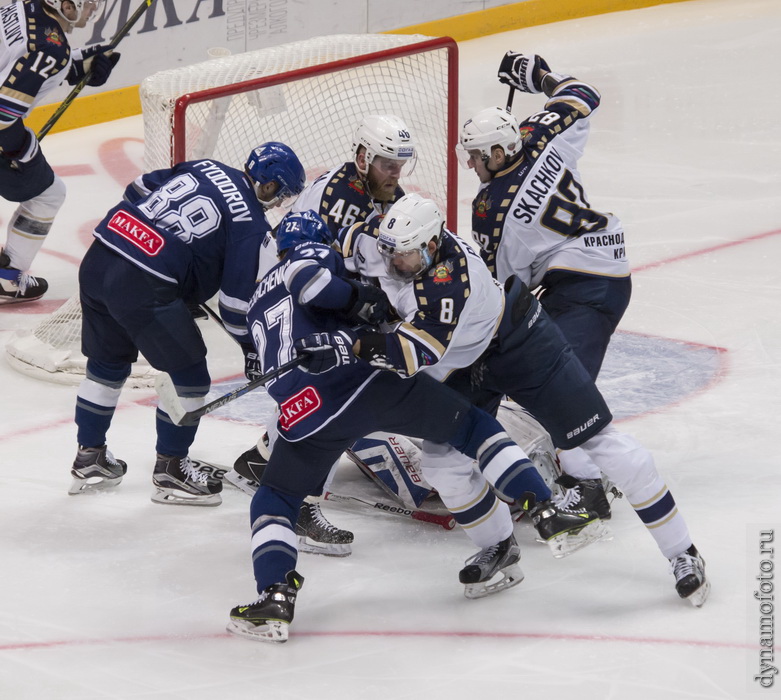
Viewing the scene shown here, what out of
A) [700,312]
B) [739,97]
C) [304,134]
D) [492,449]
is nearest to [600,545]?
[492,449]

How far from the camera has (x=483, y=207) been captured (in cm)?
380

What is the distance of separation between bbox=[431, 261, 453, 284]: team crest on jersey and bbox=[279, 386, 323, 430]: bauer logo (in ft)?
1.26

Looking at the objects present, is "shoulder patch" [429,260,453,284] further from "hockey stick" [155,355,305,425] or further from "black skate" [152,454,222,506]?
"black skate" [152,454,222,506]

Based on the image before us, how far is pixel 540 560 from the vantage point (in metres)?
3.54

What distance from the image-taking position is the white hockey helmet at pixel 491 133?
12.1 ft

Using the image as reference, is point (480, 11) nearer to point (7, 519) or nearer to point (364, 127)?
point (364, 127)

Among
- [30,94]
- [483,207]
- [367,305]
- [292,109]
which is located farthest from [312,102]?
[367,305]

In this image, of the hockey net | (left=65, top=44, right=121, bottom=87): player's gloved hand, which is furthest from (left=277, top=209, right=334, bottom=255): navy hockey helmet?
(left=65, top=44, right=121, bottom=87): player's gloved hand

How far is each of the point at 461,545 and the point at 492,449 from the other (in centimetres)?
49

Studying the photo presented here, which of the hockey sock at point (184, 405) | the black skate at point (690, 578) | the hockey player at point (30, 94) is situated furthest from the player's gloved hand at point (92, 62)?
the black skate at point (690, 578)

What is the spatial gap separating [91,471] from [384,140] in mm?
1275

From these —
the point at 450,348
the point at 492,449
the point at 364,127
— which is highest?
the point at 364,127

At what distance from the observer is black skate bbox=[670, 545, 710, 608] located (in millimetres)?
3201

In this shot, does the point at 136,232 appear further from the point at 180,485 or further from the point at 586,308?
the point at 586,308
